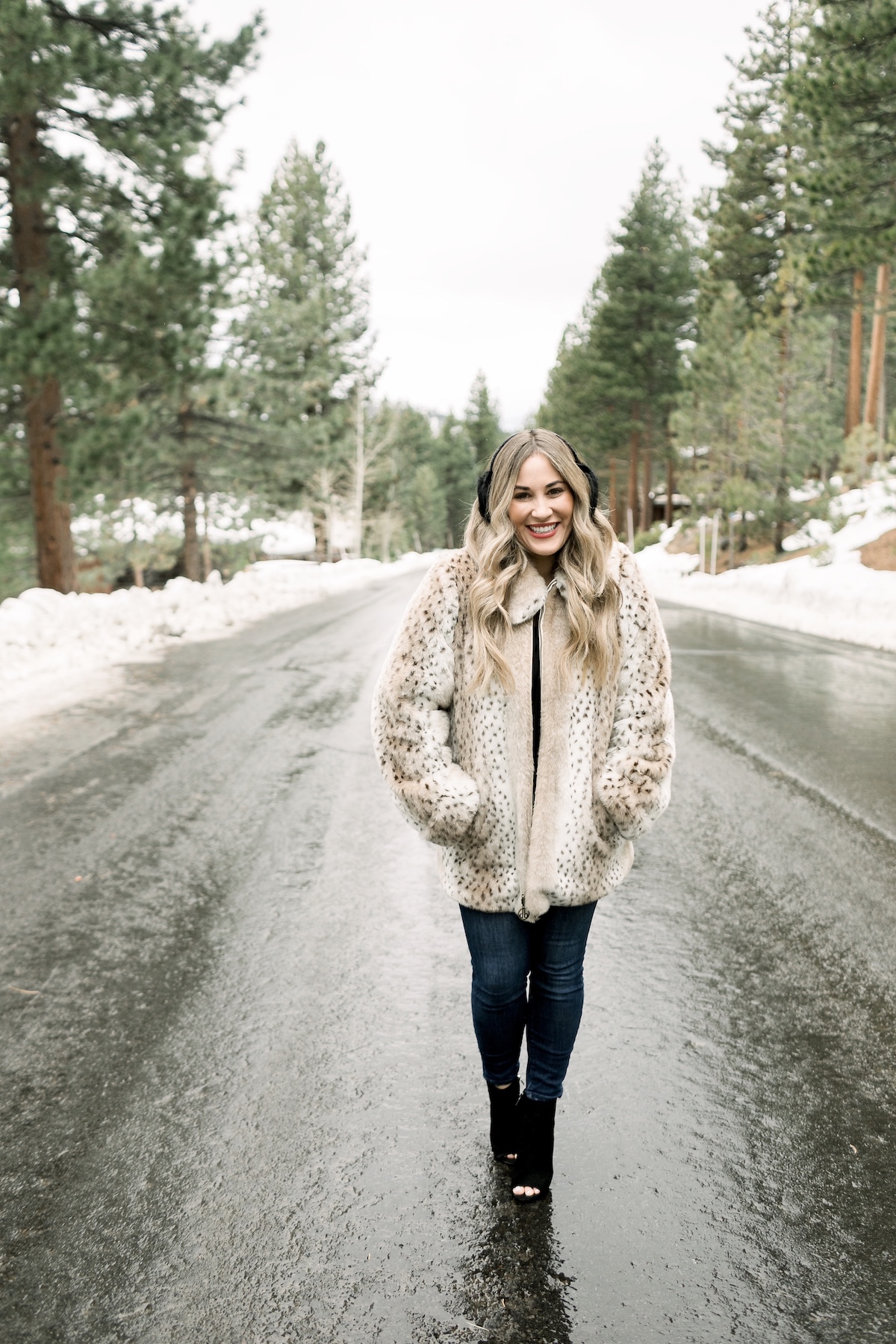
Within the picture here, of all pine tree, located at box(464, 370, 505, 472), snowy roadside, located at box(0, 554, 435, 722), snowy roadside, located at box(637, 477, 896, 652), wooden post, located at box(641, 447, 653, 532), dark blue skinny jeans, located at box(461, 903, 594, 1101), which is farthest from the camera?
pine tree, located at box(464, 370, 505, 472)

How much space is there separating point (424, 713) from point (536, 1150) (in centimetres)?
121

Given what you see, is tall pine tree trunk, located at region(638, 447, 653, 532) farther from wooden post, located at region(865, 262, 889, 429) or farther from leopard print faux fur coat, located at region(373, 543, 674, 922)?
leopard print faux fur coat, located at region(373, 543, 674, 922)

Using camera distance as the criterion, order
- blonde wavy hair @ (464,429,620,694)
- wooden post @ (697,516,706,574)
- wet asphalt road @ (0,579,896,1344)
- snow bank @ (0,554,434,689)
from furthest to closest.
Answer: wooden post @ (697,516,706,574), snow bank @ (0,554,434,689), blonde wavy hair @ (464,429,620,694), wet asphalt road @ (0,579,896,1344)

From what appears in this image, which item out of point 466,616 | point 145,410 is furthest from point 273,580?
point 466,616

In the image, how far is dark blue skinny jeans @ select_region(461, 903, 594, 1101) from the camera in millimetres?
2459

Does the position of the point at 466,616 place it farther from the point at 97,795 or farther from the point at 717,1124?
the point at 97,795

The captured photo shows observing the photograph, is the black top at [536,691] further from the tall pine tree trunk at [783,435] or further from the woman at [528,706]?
the tall pine tree trunk at [783,435]

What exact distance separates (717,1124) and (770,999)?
83cm

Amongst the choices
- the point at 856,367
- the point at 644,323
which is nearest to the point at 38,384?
the point at 856,367

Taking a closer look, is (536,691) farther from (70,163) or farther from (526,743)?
(70,163)

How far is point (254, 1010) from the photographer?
342 centimetres

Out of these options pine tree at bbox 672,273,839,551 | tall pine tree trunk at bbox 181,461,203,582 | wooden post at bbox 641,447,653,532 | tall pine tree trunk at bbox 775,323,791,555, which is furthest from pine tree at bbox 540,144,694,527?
tall pine tree trunk at bbox 181,461,203,582

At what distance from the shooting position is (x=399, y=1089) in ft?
9.68

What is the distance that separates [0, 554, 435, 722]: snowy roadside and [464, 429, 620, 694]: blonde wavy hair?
7.23 m
